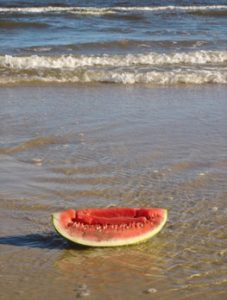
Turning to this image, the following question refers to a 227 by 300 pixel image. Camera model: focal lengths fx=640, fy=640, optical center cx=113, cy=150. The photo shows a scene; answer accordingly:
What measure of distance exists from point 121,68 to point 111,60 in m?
0.78

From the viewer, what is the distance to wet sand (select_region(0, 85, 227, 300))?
3.19m

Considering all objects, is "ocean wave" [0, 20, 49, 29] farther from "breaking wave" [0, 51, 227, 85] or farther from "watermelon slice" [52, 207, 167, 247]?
"watermelon slice" [52, 207, 167, 247]

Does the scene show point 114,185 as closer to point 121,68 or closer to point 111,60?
point 121,68

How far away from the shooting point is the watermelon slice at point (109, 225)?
3514 millimetres

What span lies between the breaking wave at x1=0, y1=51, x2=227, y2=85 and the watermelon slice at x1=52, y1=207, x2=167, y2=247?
5.81 m

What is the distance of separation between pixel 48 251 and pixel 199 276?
849 mm

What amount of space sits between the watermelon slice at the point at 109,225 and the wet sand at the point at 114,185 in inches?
2.6

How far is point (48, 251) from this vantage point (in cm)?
352

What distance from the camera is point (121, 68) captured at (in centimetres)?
1055

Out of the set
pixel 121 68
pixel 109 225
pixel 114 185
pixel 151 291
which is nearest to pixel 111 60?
pixel 121 68

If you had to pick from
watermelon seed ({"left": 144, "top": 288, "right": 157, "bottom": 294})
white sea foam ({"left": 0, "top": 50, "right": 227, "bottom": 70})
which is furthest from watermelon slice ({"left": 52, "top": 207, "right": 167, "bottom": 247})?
white sea foam ({"left": 0, "top": 50, "right": 227, "bottom": 70})

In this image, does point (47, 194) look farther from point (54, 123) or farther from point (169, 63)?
point (169, 63)

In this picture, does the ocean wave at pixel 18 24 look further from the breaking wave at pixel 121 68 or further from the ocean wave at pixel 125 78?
the ocean wave at pixel 125 78

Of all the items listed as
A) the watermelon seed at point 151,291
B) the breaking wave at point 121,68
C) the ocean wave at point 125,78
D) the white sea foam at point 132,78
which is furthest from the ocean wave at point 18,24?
the watermelon seed at point 151,291
